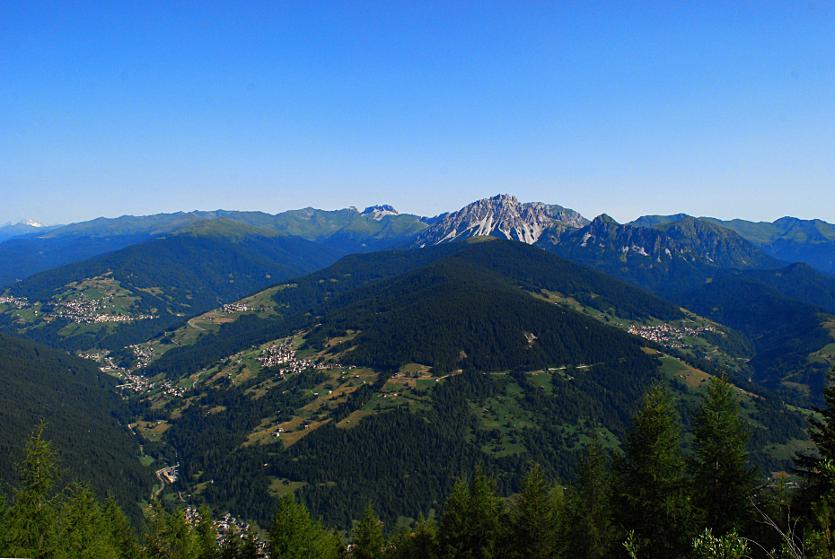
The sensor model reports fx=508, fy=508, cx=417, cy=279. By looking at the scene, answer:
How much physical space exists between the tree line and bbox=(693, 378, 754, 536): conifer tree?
7cm

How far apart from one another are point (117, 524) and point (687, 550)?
221 ft

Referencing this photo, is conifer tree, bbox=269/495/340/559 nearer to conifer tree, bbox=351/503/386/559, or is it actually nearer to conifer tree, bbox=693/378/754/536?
conifer tree, bbox=351/503/386/559

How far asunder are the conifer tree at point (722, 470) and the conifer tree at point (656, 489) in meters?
1.48

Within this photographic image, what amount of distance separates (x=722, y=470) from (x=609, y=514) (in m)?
8.15

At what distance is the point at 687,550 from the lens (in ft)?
100

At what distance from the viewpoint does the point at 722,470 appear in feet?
109

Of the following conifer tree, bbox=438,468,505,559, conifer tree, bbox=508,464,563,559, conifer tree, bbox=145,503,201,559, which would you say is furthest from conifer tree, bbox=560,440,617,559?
conifer tree, bbox=145,503,201,559

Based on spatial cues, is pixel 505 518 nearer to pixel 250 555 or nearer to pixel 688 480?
pixel 688 480

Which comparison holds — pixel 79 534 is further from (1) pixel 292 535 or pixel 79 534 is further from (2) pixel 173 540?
(1) pixel 292 535

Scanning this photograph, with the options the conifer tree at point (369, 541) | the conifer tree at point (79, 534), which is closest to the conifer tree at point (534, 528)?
the conifer tree at point (369, 541)

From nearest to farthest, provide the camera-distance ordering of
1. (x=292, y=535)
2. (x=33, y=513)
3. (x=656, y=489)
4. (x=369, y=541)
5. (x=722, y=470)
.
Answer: (x=656, y=489), (x=722, y=470), (x=33, y=513), (x=292, y=535), (x=369, y=541)

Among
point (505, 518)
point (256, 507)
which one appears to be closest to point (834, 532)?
point (505, 518)

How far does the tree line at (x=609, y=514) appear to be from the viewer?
97.5 ft

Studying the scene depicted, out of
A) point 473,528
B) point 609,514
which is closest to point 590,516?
point 473,528
